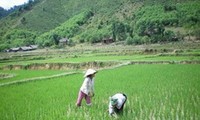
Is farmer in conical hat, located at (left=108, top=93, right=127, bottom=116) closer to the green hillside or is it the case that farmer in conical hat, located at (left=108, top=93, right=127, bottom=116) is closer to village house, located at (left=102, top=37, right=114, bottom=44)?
the green hillside

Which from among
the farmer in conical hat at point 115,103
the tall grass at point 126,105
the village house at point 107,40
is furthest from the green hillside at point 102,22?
the farmer in conical hat at point 115,103

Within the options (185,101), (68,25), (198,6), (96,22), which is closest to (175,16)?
(198,6)

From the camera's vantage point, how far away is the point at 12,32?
237ft

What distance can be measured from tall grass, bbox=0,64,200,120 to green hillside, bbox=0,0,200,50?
91.8ft

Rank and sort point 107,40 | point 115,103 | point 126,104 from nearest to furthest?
point 115,103
point 126,104
point 107,40

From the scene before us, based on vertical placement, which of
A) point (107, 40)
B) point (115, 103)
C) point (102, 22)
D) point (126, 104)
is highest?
point (102, 22)

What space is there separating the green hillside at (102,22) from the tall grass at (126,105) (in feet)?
91.8

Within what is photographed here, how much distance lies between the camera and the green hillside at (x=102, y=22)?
44812 millimetres

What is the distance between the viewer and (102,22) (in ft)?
209

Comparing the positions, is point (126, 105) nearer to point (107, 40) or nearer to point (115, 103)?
point (115, 103)

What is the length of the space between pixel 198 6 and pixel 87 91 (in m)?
46.8

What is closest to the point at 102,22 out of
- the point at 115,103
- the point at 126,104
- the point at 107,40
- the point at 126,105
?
the point at 107,40

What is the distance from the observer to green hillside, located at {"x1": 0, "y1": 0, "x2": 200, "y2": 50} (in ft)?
147

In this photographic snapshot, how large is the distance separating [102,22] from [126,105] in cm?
5701
